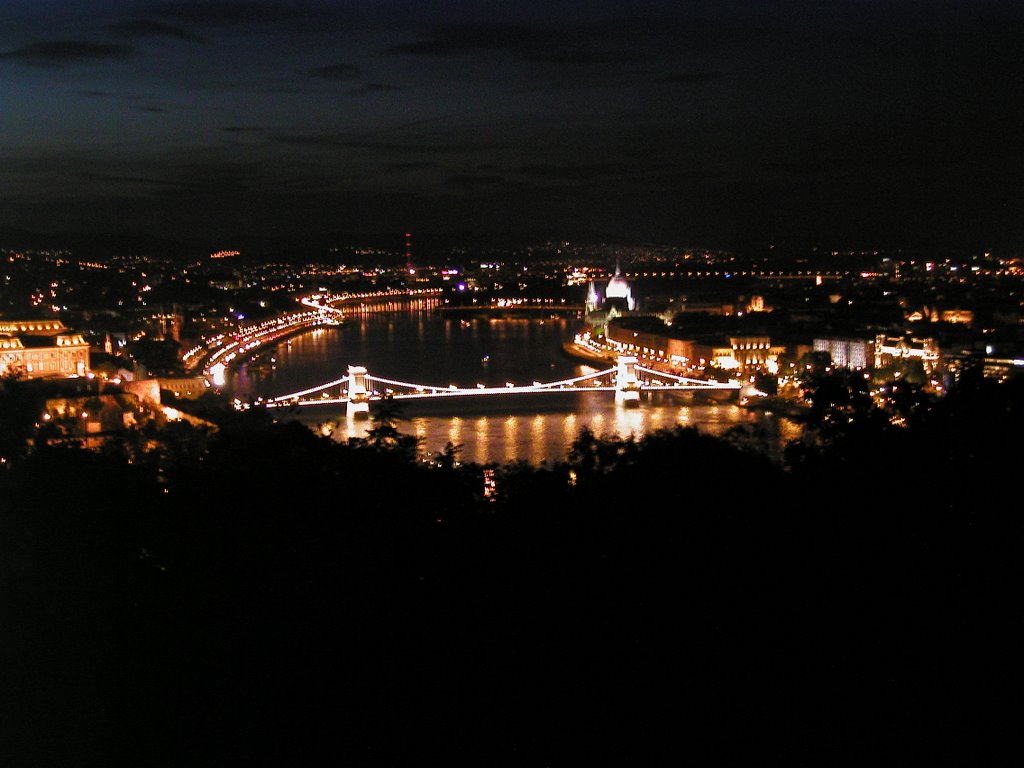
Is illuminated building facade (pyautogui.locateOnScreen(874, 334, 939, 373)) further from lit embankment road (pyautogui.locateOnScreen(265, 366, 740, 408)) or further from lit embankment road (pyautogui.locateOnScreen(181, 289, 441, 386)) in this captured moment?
lit embankment road (pyautogui.locateOnScreen(181, 289, 441, 386))

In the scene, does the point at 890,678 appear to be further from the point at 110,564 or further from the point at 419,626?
the point at 110,564

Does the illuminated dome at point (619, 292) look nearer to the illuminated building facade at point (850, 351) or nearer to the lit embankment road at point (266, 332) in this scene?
the lit embankment road at point (266, 332)

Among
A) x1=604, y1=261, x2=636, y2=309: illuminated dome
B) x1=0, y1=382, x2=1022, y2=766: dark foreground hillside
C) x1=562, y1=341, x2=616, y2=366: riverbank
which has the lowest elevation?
x1=0, y1=382, x2=1022, y2=766: dark foreground hillside

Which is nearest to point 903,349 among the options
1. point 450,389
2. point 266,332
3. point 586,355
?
point 586,355

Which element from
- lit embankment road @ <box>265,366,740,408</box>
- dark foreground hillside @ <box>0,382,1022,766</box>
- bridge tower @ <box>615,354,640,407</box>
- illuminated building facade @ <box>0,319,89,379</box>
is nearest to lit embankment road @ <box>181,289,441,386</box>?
illuminated building facade @ <box>0,319,89,379</box>

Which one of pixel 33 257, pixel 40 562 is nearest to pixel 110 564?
pixel 40 562

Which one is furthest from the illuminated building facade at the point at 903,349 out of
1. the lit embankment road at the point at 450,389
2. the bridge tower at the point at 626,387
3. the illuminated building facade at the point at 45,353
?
the illuminated building facade at the point at 45,353

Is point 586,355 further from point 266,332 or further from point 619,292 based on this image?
point 619,292
